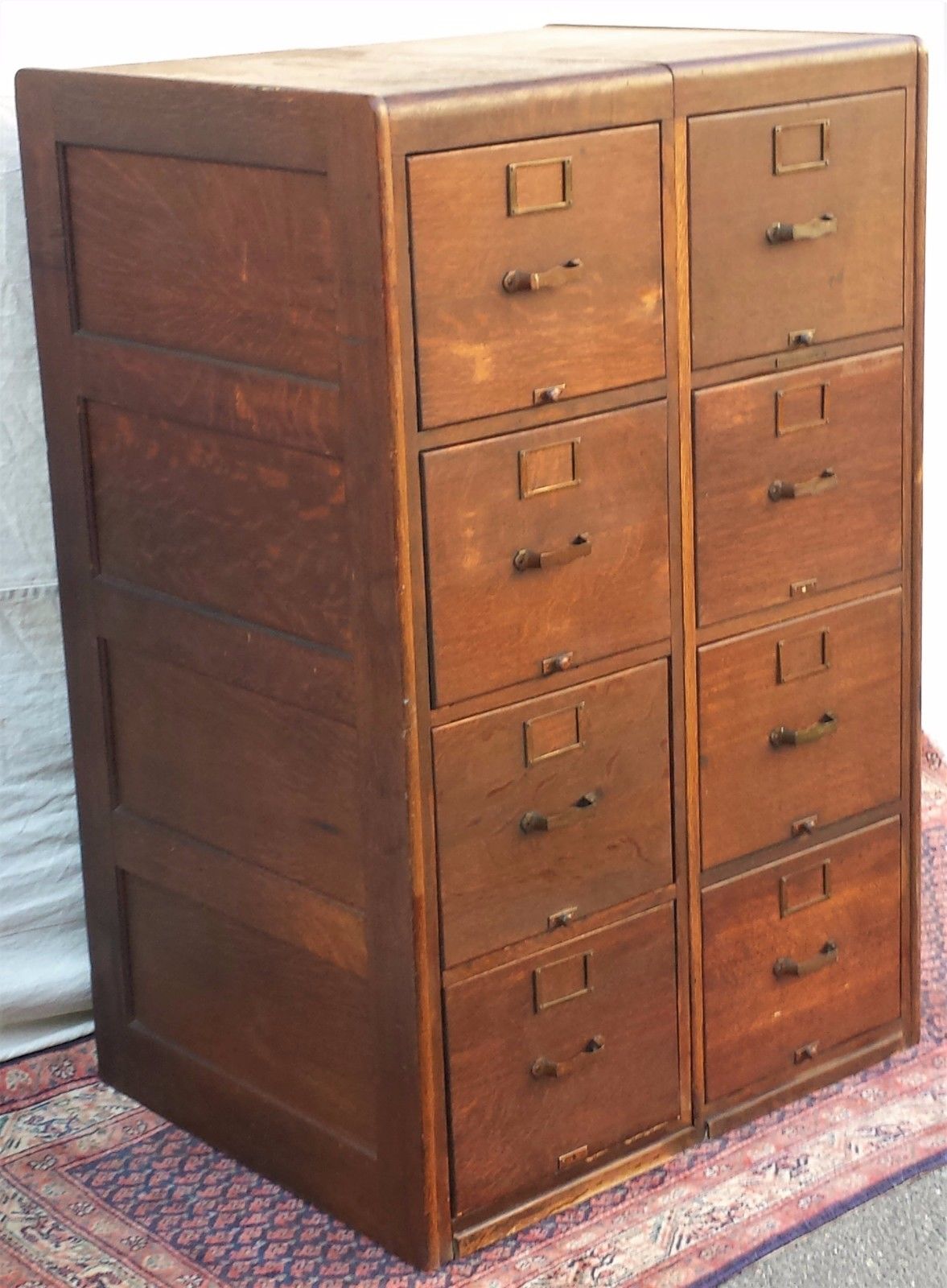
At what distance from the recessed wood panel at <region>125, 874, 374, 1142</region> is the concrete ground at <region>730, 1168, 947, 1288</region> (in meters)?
0.51

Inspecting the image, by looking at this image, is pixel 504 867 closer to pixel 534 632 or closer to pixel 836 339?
pixel 534 632

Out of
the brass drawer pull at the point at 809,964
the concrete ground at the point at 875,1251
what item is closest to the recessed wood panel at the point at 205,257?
the brass drawer pull at the point at 809,964

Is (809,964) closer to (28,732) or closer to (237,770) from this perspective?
(237,770)

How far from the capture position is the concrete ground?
92.6 inches

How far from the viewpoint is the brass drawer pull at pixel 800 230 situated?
7.73 feet

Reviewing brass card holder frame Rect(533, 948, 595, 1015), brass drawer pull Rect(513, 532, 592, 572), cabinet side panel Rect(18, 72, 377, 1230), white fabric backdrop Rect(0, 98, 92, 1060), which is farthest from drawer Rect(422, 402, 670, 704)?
white fabric backdrop Rect(0, 98, 92, 1060)

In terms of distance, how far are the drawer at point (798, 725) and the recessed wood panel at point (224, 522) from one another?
19.9 inches

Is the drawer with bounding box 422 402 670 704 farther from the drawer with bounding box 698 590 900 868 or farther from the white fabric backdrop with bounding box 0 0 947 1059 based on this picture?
the white fabric backdrop with bounding box 0 0 947 1059

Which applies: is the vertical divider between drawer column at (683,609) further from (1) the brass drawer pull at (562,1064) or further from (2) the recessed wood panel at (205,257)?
(2) the recessed wood panel at (205,257)

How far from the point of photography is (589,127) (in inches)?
85.4

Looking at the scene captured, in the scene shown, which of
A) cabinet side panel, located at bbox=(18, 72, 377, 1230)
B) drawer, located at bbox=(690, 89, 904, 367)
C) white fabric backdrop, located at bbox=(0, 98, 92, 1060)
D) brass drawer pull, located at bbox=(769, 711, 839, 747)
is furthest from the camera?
white fabric backdrop, located at bbox=(0, 98, 92, 1060)

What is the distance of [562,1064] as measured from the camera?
2.41m

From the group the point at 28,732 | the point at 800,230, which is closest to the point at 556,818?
the point at 800,230

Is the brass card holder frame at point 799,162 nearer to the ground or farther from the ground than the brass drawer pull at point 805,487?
farther from the ground
